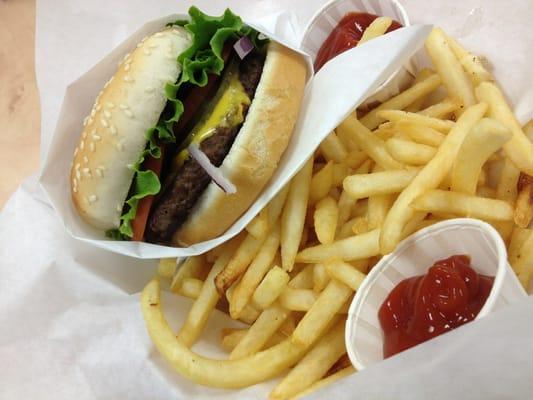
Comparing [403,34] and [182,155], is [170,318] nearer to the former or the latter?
[182,155]

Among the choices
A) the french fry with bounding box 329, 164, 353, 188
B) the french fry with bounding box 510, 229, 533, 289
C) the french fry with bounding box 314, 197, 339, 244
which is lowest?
the french fry with bounding box 314, 197, 339, 244

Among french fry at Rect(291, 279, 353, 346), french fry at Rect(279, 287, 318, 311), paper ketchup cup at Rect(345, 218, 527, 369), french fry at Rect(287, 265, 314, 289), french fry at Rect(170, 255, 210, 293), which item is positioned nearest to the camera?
paper ketchup cup at Rect(345, 218, 527, 369)

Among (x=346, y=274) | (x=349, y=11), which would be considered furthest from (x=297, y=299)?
(x=349, y=11)

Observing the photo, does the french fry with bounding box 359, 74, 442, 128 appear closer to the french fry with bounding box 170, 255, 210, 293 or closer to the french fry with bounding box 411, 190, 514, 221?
the french fry with bounding box 411, 190, 514, 221

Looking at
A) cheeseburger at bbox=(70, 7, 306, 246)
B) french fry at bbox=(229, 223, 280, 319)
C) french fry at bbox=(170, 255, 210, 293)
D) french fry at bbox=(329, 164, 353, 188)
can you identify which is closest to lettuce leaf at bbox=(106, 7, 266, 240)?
cheeseburger at bbox=(70, 7, 306, 246)

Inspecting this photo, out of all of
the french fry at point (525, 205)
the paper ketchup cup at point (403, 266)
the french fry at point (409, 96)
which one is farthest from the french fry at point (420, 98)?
the paper ketchup cup at point (403, 266)

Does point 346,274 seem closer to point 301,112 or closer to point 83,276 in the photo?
point 301,112

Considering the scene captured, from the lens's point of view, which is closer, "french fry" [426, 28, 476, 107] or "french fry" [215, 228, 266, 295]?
"french fry" [215, 228, 266, 295]
